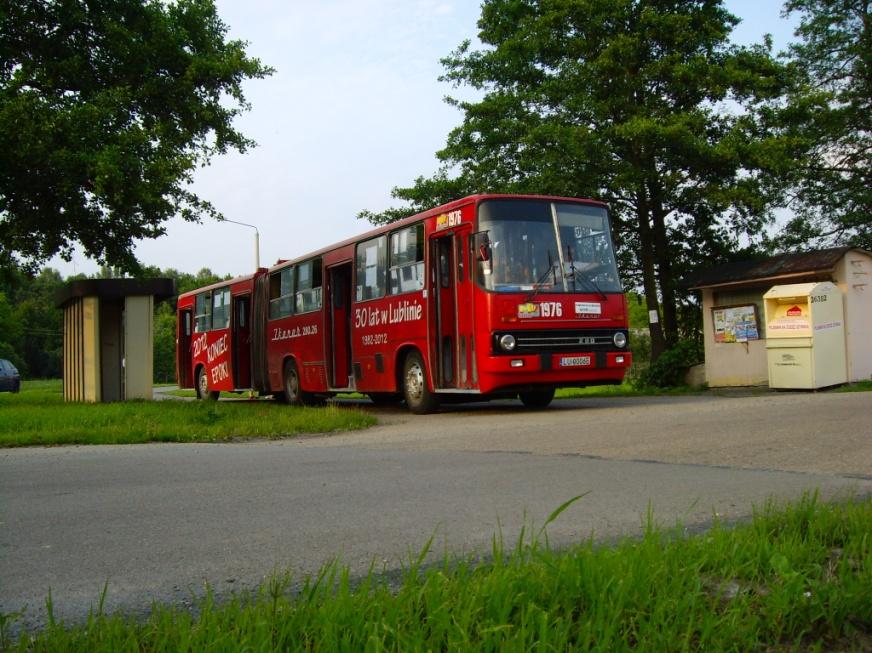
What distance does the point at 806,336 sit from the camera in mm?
19469

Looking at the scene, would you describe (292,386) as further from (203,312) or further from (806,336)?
(806,336)

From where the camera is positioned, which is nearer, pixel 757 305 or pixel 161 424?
pixel 161 424

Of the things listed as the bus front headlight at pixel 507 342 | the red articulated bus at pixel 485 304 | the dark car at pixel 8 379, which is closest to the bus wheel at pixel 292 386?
the red articulated bus at pixel 485 304

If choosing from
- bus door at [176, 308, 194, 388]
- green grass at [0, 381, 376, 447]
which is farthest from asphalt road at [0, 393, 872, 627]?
bus door at [176, 308, 194, 388]

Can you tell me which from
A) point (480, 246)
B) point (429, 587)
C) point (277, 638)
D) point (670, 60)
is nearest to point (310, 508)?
point (429, 587)

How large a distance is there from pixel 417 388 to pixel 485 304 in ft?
8.41

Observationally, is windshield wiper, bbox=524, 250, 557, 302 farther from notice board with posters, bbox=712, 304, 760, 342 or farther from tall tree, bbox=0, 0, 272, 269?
notice board with posters, bbox=712, 304, 760, 342

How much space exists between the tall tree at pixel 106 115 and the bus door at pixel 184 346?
6160 millimetres

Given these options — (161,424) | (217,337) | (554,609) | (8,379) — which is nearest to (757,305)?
(217,337)

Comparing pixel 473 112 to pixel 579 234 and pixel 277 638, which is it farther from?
pixel 277 638

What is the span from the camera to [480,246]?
1356 centimetres

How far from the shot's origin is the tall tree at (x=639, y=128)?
987 inches

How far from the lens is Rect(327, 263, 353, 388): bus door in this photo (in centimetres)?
1792

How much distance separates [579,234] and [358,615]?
1193 centimetres
